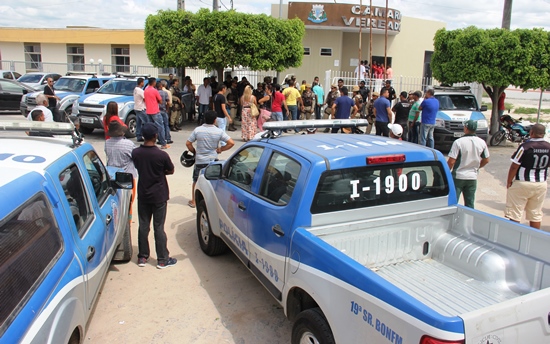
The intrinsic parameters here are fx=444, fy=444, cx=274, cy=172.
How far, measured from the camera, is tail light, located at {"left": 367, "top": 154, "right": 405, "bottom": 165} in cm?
373

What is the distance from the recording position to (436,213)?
4.07 metres

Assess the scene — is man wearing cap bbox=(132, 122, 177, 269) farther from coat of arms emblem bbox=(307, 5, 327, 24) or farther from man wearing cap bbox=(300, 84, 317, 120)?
coat of arms emblem bbox=(307, 5, 327, 24)

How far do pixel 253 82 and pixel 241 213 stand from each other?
58.6ft

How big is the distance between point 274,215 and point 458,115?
10.4 meters

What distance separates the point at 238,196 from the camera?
4645 millimetres

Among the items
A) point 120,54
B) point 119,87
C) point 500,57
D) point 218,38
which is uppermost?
point 120,54

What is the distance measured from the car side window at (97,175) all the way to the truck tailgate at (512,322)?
140 inches

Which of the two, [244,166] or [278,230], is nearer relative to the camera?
[278,230]

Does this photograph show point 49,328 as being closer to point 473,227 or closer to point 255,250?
point 255,250

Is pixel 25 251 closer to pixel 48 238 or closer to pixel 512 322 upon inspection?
pixel 48 238

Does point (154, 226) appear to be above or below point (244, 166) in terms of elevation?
below

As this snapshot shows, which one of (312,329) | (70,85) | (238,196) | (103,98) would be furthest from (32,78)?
(312,329)

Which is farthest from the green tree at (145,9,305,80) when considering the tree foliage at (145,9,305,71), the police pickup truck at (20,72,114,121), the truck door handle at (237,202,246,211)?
the truck door handle at (237,202,246,211)

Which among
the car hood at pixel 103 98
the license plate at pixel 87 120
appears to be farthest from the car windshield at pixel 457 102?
the license plate at pixel 87 120
